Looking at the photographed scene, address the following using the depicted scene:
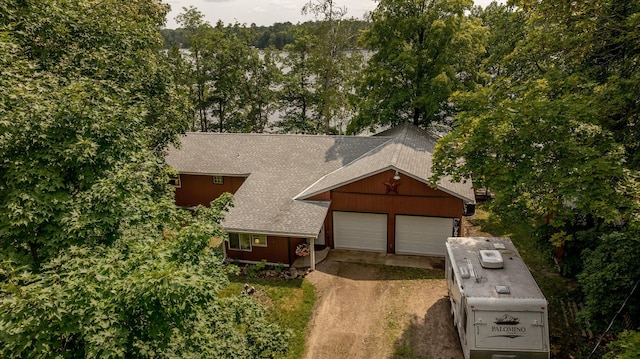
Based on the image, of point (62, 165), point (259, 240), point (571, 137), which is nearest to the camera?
point (62, 165)

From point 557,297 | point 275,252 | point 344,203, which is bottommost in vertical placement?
point 557,297

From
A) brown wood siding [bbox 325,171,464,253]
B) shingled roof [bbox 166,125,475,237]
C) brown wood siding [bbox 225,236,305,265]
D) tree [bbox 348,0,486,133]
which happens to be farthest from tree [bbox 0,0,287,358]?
tree [bbox 348,0,486,133]

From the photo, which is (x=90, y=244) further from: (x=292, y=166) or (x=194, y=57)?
(x=194, y=57)

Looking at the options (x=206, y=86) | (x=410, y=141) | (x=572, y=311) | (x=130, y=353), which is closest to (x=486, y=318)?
(x=572, y=311)

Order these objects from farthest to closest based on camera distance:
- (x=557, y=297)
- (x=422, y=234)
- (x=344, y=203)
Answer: (x=344, y=203), (x=422, y=234), (x=557, y=297)

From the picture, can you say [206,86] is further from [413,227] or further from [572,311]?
[572,311]

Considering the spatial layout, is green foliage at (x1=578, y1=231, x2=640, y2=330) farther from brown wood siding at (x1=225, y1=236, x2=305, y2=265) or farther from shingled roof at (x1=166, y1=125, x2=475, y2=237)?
brown wood siding at (x1=225, y1=236, x2=305, y2=265)

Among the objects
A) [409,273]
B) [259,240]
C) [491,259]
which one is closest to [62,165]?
[259,240]
